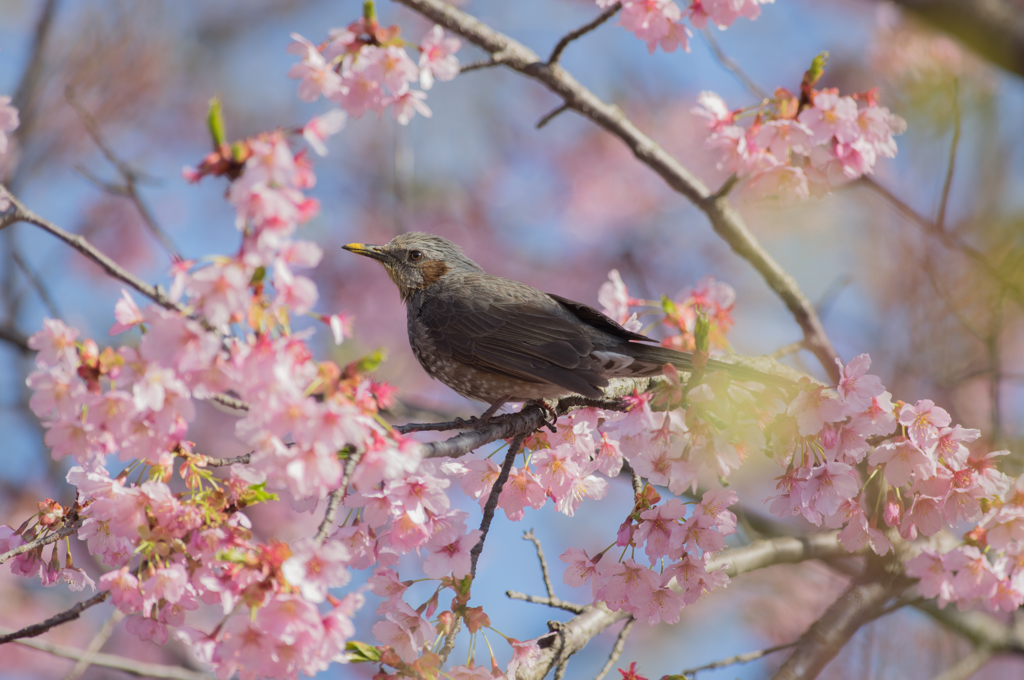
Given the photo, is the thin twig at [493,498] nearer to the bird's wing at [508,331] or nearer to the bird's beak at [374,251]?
the bird's wing at [508,331]

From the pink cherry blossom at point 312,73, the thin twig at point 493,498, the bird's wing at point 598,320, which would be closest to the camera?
the thin twig at point 493,498

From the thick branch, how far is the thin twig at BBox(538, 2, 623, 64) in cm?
7

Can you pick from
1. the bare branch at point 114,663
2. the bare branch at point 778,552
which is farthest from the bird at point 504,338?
the bare branch at point 114,663

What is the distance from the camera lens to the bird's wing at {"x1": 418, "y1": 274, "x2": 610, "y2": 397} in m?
3.16

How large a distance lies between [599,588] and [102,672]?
5852mm

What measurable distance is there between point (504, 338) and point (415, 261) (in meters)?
1.03

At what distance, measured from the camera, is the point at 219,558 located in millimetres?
1678

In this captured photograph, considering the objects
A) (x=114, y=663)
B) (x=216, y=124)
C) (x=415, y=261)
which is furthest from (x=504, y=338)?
(x=114, y=663)

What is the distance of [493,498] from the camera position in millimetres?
2316

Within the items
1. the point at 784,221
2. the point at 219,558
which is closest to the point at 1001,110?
the point at 784,221

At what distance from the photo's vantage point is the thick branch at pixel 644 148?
3.21 metres

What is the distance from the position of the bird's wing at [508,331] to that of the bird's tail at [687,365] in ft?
0.73

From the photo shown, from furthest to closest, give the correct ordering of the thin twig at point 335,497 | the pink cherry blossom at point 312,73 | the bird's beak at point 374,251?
the bird's beak at point 374,251, the pink cherry blossom at point 312,73, the thin twig at point 335,497

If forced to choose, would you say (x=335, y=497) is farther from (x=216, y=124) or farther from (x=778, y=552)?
(x=778, y=552)
